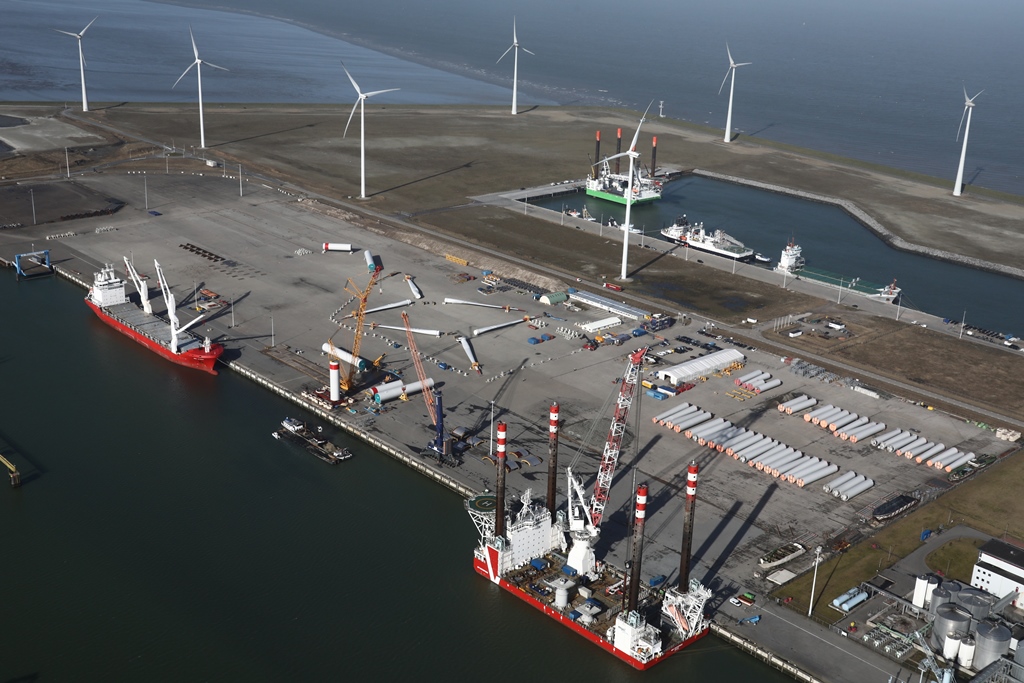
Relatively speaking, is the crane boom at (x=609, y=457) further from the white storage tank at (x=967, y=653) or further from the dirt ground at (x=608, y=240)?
the dirt ground at (x=608, y=240)

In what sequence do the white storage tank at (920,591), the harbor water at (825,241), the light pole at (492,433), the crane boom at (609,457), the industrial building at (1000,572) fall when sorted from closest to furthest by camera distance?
the white storage tank at (920,591) < the industrial building at (1000,572) < the crane boom at (609,457) < the light pole at (492,433) < the harbor water at (825,241)

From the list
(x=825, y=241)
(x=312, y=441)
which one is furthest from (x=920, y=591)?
(x=825, y=241)

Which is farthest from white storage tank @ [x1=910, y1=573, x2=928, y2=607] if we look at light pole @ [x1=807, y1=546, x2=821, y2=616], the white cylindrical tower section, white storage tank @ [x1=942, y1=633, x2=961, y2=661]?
the white cylindrical tower section

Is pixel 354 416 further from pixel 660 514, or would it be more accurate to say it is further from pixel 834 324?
pixel 834 324

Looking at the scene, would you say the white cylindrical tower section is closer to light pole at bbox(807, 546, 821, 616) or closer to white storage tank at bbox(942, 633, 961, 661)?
light pole at bbox(807, 546, 821, 616)

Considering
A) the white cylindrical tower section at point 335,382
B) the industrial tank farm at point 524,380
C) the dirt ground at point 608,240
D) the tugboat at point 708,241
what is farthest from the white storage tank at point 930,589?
the tugboat at point 708,241

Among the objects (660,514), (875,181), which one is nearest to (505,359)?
(660,514)

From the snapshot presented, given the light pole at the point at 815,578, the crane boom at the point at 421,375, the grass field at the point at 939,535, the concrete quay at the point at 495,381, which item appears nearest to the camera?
the light pole at the point at 815,578
